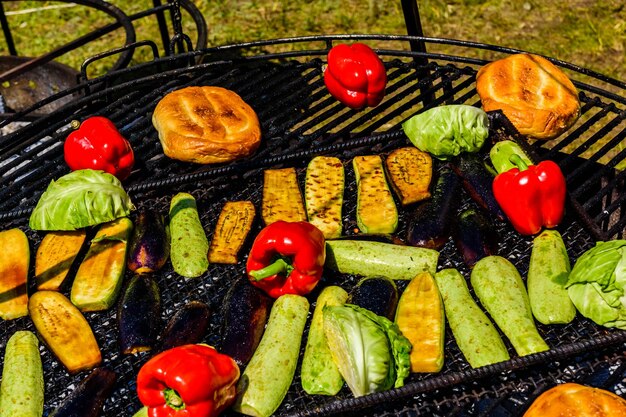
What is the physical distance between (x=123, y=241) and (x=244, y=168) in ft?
3.23

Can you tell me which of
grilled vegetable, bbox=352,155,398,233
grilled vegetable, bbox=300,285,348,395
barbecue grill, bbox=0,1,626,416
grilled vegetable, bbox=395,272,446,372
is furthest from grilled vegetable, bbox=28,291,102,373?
grilled vegetable, bbox=352,155,398,233

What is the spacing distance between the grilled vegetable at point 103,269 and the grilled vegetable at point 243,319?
0.72 metres

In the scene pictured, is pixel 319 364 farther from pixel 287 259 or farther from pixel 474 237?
pixel 474 237

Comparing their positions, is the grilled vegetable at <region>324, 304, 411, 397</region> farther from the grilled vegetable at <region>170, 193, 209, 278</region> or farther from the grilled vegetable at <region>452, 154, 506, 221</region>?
the grilled vegetable at <region>452, 154, 506, 221</region>

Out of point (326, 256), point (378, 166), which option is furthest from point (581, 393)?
point (378, 166)

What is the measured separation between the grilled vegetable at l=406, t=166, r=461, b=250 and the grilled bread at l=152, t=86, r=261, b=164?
4.40 feet

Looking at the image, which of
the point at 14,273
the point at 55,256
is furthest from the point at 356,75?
the point at 14,273

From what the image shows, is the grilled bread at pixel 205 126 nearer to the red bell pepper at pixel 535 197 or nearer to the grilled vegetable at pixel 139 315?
the grilled vegetable at pixel 139 315

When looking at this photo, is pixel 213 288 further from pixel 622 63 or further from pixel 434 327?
pixel 622 63

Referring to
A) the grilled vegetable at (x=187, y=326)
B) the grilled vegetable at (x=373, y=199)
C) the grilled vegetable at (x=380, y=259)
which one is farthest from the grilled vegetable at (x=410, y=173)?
the grilled vegetable at (x=187, y=326)

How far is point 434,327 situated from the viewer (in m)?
4.08

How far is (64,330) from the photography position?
4199 mm

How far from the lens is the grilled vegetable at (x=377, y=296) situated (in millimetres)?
4188

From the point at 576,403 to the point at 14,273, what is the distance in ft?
11.0
